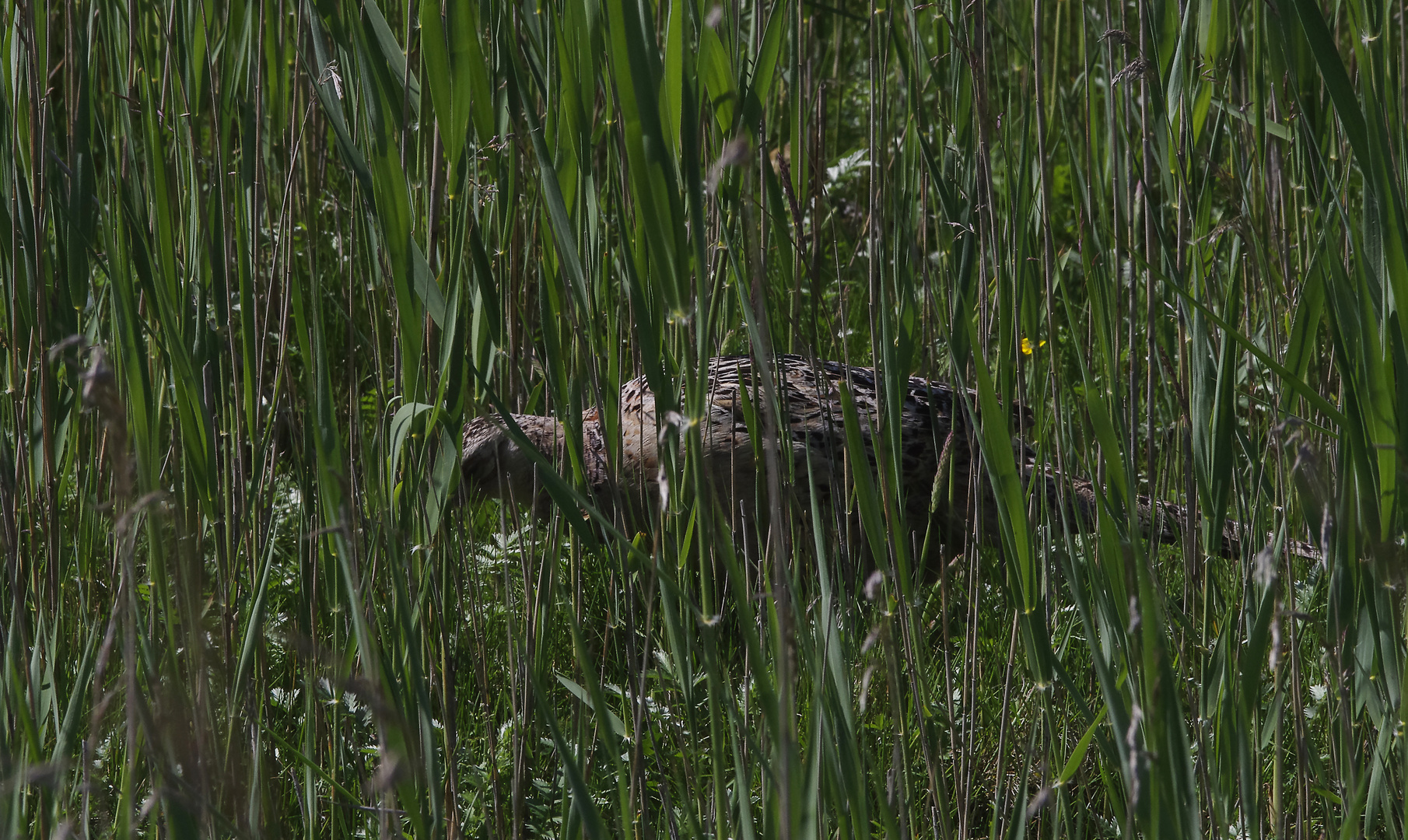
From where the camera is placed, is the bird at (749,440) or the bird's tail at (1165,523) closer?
the bird's tail at (1165,523)

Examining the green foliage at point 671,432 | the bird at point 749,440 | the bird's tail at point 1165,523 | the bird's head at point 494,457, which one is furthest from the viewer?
the bird's head at point 494,457

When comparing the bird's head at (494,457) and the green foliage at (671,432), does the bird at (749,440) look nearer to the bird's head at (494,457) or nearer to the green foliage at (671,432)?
the bird's head at (494,457)

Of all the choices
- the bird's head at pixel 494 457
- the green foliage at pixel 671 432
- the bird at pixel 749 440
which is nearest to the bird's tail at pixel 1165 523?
the green foliage at pixel 671 432

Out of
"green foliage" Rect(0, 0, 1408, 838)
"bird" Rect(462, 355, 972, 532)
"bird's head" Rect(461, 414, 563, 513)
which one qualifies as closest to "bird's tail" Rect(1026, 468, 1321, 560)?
"green foliage" Rect(0, 0, 1408, 838)

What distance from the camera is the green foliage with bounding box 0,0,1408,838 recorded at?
98 centimetres

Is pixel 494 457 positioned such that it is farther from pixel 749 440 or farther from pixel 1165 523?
pixel 1165 523

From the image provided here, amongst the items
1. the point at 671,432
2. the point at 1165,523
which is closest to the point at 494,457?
the point at 1165,523

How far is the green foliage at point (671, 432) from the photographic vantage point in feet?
3.21

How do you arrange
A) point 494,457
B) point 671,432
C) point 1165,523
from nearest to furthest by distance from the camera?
point 671,432
point 1165,523
point 494,457

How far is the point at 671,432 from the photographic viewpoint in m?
1.13

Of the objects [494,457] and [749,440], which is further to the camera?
[494,457]

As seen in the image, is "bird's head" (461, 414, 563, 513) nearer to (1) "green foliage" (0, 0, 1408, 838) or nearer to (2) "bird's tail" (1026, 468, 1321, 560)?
(1) "green foliage" (0, 0, 1408, 838)

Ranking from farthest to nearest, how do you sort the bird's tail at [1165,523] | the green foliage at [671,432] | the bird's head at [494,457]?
the bird's head at [494,457]
the bird's tail at [1165,523]
the green foliage at [671,432]

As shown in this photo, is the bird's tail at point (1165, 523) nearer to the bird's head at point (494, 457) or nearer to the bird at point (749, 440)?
the bird at point (749, 440)
